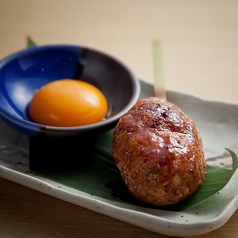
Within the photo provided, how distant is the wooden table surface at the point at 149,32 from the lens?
3.13 meters

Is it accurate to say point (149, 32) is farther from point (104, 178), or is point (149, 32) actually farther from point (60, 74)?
point (104, 178)

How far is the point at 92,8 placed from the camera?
3.98m

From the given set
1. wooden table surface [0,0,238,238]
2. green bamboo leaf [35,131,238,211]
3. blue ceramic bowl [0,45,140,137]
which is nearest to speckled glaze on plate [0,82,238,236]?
green bamboo leaf [35,131,238,211]

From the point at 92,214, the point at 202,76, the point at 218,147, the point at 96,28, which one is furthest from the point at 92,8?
the point at 92,214

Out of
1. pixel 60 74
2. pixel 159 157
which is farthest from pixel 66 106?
pixel 159 157

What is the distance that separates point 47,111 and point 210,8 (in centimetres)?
219

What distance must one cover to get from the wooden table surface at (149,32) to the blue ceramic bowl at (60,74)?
1.42 ft

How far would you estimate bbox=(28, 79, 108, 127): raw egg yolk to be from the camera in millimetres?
2381

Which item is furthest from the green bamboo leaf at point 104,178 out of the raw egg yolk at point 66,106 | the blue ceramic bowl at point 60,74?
the blue ceramic bowl at point 60,74

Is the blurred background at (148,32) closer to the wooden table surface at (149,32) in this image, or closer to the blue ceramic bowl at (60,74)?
the wooden table surface at (149,32)

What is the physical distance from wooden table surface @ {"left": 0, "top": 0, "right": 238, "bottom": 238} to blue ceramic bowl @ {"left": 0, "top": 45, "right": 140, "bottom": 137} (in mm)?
434

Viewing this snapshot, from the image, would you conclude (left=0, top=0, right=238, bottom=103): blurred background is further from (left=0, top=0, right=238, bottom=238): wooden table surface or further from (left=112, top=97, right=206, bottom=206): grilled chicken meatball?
(left=112, top=97, right=206, bottom=206): grilled chicken meatball

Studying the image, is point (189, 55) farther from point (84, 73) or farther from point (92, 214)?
point (92, 214)

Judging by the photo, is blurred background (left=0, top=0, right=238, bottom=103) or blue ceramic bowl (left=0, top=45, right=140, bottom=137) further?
blurred background (left=0, top=0, right=238, bottom=103)
